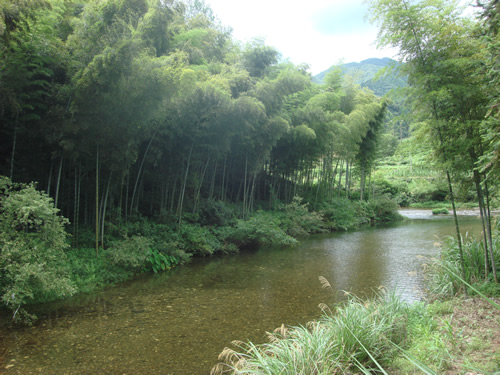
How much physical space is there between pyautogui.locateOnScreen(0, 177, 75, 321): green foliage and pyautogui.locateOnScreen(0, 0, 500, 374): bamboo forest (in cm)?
3

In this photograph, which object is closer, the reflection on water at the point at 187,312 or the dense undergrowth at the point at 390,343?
the dense undergrowth at the point at 390,343

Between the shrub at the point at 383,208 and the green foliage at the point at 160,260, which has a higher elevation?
the shrub at the point at 383,208

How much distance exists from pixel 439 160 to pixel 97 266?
6.40m

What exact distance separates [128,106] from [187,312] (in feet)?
13.0

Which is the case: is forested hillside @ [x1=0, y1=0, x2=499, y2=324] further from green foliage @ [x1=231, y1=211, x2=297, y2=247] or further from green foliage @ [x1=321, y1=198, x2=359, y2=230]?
green foliage @ [x1=321, y1=198, x2=359, y2=230]

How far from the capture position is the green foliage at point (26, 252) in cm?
433

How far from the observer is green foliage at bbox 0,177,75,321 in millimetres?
4328

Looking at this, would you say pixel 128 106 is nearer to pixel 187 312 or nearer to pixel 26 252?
pixel 26 252

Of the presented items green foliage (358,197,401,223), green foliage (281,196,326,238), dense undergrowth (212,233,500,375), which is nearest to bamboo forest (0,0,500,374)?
dense undergrowth (212,233,500,375)

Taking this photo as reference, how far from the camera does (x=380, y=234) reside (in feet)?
44.4

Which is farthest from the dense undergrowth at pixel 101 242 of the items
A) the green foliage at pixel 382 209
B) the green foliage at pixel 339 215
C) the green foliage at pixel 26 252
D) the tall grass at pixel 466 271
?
the tall grass at pixel 466 271

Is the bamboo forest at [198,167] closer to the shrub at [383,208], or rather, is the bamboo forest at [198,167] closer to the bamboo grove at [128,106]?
the bamboo grove at [128,106]

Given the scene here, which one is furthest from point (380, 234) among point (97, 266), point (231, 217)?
point (97, 266)

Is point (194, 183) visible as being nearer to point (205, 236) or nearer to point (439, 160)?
point (205, 236)
